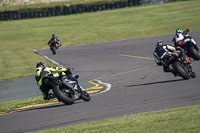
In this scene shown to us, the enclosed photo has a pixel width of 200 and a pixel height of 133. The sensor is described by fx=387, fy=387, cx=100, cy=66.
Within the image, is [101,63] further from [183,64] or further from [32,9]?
[32,9]

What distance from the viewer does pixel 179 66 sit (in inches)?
504

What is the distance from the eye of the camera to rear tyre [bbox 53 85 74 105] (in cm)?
1042

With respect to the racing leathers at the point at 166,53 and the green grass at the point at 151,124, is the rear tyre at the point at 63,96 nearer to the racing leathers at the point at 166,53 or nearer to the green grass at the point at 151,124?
the green grass at the point at 151,124

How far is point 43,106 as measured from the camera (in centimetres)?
1198

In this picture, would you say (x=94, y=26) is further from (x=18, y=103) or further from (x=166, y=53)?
(x=18, y=103)

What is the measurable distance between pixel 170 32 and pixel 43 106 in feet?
83.4

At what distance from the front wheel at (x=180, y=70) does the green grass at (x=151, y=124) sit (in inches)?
A: 179

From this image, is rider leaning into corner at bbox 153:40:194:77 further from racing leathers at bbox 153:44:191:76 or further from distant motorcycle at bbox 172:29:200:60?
distant motorcycle at bbox 172:29:200:60

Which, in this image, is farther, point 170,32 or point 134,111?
point 170,32

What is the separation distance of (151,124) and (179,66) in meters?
6.16

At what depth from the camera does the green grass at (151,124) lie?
6.49 metres

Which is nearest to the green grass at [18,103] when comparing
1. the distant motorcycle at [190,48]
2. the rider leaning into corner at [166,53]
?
the rider leaning into corner at [166,53]

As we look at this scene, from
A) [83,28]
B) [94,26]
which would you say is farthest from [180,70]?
[94,26]

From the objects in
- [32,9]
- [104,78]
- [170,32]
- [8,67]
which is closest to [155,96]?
[104,78]
